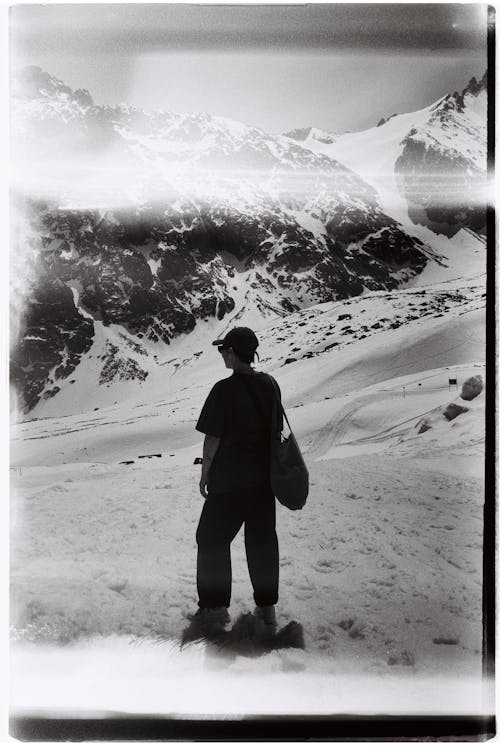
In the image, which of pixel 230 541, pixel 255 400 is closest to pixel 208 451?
pixel 255 400

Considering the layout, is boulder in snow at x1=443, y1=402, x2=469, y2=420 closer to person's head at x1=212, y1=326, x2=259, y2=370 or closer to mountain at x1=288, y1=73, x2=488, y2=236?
mountain at x1=288, y1=73, x2=488, y2=236

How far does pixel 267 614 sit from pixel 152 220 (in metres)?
1.76

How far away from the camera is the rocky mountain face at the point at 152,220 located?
266 centimetres

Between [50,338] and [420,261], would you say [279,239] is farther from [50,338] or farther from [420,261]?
[50,338]

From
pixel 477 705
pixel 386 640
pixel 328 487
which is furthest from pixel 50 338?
pixel 477 705

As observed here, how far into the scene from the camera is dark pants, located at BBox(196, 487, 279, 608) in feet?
7.62

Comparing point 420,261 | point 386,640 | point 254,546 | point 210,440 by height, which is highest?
point 420,261

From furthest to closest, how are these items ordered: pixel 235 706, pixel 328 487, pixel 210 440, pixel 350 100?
pixel 350 100, pixel 328 487, pixel 235 706, pixel 210 440

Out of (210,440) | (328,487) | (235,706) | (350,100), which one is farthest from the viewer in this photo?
(350,100)

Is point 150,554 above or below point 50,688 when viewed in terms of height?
above

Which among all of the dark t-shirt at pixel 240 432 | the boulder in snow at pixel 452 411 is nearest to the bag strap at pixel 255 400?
the dark t-shirt at pixel 240 432

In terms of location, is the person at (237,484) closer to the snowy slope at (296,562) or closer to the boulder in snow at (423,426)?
the snowy slope at (296,562)

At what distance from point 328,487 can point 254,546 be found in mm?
457

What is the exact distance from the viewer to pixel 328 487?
2645 millimetres
